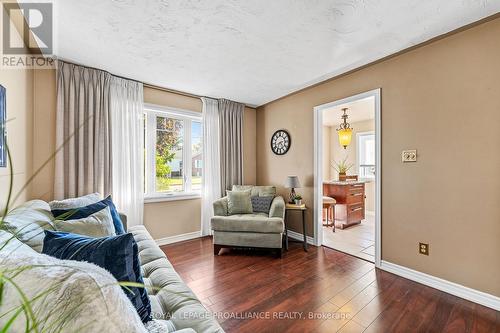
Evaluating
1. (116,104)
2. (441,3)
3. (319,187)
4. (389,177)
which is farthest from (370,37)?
(116,104)

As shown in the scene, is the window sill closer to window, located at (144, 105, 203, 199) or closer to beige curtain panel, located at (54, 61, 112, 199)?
window, located at (144, 105, 203, 199)

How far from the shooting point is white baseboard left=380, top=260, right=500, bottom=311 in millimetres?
1872

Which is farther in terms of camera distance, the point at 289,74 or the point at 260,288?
the point at 289,74

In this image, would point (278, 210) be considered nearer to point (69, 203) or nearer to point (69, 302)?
point (69, 203)

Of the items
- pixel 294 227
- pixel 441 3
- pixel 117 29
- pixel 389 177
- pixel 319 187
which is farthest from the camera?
pixel 294 227

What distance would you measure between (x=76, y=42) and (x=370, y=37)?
2.85 metres

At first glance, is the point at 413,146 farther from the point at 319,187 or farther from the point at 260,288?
the point at 260,288

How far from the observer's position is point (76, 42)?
7.11 feet

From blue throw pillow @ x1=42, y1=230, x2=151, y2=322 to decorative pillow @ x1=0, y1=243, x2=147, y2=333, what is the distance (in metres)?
0.27

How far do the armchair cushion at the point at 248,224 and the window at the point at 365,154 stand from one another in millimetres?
3610

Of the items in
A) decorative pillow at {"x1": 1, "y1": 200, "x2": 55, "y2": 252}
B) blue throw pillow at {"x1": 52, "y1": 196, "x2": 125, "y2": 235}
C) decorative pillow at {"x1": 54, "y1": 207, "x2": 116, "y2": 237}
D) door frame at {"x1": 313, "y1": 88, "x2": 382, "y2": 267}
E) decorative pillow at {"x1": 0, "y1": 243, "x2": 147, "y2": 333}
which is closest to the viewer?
decorative pillow at {"x1": 0, "y1": 243, "x2": 147, "y2": 333}

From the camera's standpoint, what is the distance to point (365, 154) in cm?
557

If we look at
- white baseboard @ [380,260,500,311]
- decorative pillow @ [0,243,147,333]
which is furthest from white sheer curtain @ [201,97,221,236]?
decorative pillow @ [0,243,147,333]

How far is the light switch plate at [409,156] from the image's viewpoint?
2.32 meters
